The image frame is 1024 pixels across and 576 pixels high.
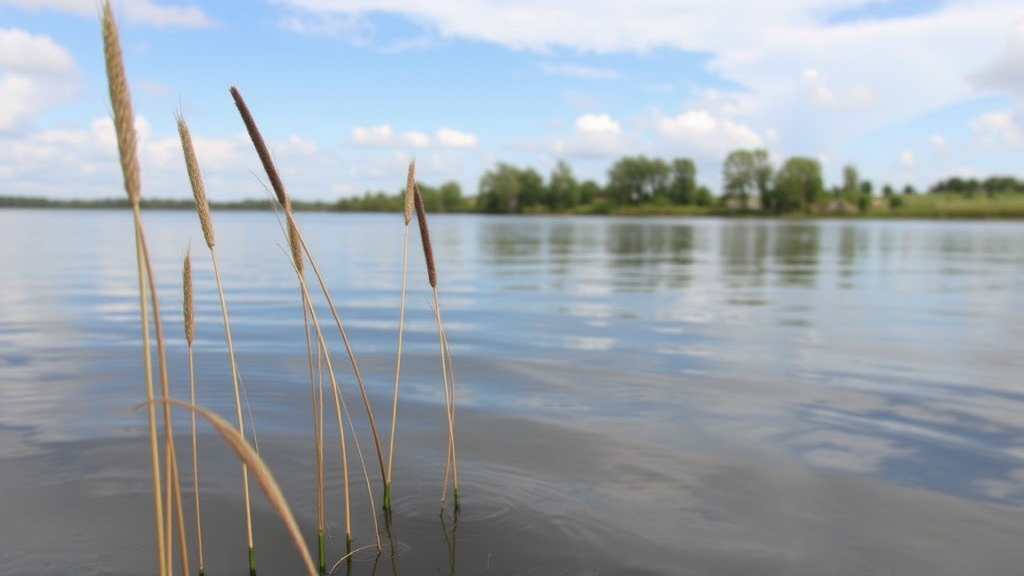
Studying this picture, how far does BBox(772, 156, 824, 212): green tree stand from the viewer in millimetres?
191875

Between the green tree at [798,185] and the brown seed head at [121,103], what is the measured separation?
20344cm

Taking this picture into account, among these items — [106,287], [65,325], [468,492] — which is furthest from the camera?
[106,287]

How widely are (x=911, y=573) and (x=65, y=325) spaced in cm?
1656

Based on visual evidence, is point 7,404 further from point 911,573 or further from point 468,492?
point 911,573

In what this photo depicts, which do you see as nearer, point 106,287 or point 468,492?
point 468,492

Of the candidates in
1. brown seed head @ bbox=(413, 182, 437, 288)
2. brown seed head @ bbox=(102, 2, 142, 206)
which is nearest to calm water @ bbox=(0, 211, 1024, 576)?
brown seed head @ bbox=(413, 182, 437, 288)

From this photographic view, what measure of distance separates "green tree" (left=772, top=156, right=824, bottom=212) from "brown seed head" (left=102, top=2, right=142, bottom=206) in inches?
8009

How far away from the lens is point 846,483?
734cm

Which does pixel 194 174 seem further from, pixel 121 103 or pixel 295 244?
pixel 121 103

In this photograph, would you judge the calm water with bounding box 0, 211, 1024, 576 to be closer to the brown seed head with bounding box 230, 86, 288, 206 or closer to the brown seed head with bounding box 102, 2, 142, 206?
the brown seed head with bounding box 230, 86, 288, 206

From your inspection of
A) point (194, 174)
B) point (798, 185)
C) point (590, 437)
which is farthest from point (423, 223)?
point (798, 185)

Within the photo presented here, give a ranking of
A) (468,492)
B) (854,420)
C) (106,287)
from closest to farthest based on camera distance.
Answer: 1. (468,492)
2. (854,420)
3. (106,287)

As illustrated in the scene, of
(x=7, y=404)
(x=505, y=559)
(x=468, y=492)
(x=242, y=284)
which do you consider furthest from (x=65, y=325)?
(x=505, y=559)

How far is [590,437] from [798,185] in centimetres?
19906
